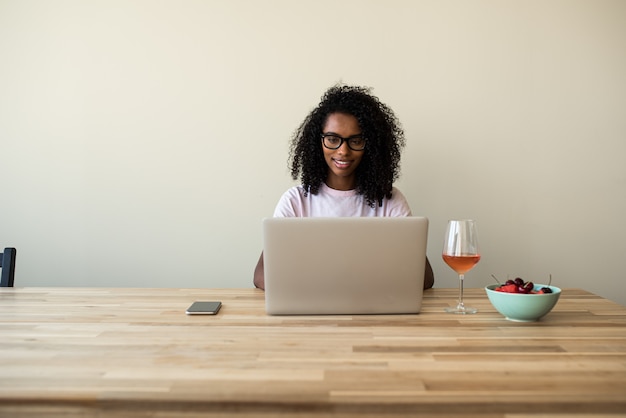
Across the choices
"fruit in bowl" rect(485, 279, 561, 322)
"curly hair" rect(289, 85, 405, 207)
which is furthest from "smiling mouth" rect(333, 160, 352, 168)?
"fruit in bowl" rect(485, 279, 561, 322)

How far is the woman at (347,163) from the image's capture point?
240 cm

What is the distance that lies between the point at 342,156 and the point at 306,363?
1.42 meters

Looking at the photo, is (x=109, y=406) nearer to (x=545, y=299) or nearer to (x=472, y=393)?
(x=472, y=393)

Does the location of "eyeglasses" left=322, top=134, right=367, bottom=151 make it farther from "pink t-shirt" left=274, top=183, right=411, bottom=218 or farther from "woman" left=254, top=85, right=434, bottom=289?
"pink t-shirt" left=274, top=183, right=411, bottom=218

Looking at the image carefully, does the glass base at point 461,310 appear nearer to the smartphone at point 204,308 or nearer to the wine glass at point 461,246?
the wine glass at point 461,246

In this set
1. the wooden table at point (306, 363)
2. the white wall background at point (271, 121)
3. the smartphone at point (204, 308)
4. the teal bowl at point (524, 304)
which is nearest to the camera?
the wooden table at point (306, 363)

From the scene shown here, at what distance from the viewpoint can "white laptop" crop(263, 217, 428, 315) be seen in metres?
1.36

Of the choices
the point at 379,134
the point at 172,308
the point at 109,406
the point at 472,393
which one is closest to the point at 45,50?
the point at 379,134

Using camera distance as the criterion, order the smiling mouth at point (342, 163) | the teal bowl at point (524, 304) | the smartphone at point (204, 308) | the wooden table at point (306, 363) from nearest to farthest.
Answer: the wooden table at point (306, 363), the teal bowl at point (524, 304), the smartphone at point (204, 308), the smiling mouth at point (342, 163)

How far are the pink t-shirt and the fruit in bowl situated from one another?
3.35 ft

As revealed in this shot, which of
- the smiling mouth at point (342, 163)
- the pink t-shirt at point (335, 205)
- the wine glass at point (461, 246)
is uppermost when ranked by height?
the smiling mouth at point (342, 163)

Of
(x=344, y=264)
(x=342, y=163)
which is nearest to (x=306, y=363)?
(x=344, y=264)

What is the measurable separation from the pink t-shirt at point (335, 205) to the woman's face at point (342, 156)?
0.19 feet

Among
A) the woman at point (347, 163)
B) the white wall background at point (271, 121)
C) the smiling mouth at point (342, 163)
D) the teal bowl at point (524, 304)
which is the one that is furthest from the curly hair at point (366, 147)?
the teal bowl at point (524, 304)
